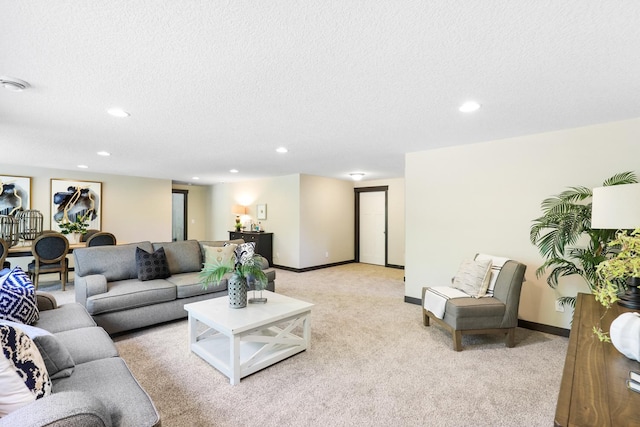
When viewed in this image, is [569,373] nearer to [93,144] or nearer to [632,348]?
[632,348]

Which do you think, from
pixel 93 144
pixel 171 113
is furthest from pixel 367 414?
pixel 93 144

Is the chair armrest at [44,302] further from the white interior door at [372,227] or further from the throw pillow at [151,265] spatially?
the white interior door at [372,227]

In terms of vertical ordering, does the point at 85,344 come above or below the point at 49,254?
below

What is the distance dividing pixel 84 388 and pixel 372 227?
21.6ft

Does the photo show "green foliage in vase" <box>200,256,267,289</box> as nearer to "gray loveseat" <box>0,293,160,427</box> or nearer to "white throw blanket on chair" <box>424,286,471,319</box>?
"gray loveseat" <box>0,293,160,427</box>

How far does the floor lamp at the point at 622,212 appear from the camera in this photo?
6.04 ft

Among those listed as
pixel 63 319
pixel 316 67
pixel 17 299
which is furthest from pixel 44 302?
pixel 316 67

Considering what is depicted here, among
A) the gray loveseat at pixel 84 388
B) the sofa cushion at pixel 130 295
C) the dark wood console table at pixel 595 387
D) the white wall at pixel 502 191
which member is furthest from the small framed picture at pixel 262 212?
the dark wood console table at pixel 595 387

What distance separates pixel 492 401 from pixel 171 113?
3416 millimetres

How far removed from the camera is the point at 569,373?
104 centimetres

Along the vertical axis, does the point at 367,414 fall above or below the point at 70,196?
below

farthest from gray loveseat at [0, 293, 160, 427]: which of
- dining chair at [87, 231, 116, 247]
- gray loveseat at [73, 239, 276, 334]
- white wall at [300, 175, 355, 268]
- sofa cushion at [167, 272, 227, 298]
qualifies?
white wall at [300, 175, 355, 268]

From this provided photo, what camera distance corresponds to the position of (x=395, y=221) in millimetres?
7027

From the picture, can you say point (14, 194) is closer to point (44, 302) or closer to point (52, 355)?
point (44, 302)
